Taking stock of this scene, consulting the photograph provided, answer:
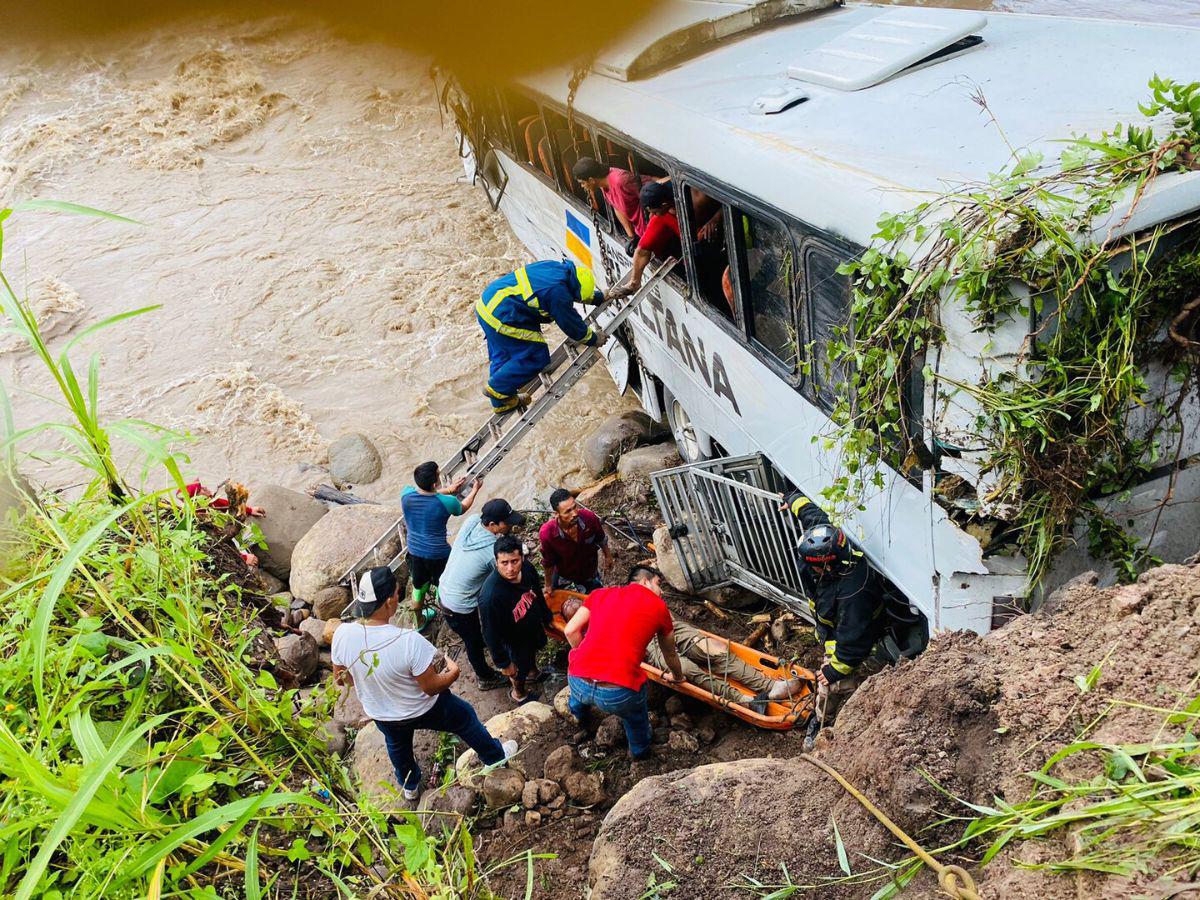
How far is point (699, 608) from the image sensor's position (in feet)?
19.8

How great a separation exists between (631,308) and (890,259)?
3.31 metres

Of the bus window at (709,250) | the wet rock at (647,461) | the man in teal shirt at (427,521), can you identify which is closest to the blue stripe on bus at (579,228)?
the wet rock at (647,461)

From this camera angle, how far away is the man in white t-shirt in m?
4.21

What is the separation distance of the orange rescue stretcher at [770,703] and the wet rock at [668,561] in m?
0.86

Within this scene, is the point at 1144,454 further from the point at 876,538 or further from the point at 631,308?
the point at 631,308

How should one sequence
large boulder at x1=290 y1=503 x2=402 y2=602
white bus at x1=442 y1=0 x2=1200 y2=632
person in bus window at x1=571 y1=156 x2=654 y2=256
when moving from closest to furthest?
white bus at x1=442 y1=0 x2=1200 y2=632 < person in bus window at x1=571 y1=156 x2=654 y2=256 < large boulder at x1=290 y1=503 x2=402 y2=602

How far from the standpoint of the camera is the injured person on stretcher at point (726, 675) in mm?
4875

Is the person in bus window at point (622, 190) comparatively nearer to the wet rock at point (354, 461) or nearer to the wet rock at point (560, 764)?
the wet rock at point (560, 764)

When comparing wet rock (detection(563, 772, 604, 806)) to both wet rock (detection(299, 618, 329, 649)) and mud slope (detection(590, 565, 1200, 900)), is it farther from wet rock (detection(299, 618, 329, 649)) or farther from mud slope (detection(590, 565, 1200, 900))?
wet rock (detection(299, 618, 329, 649))

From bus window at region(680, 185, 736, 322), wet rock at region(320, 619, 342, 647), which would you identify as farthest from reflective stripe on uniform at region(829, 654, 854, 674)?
wet rock at region(320, 619, 342, 647)

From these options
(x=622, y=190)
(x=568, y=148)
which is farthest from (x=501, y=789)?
(x=568, y=148)

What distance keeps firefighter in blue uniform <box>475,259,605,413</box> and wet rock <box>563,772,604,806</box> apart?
3.13 m

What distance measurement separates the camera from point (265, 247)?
14.5m

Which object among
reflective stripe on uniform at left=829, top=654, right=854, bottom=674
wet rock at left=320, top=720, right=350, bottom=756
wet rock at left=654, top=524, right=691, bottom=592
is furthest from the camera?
wet rock at left=654, top=524, right=691, bottom=592
